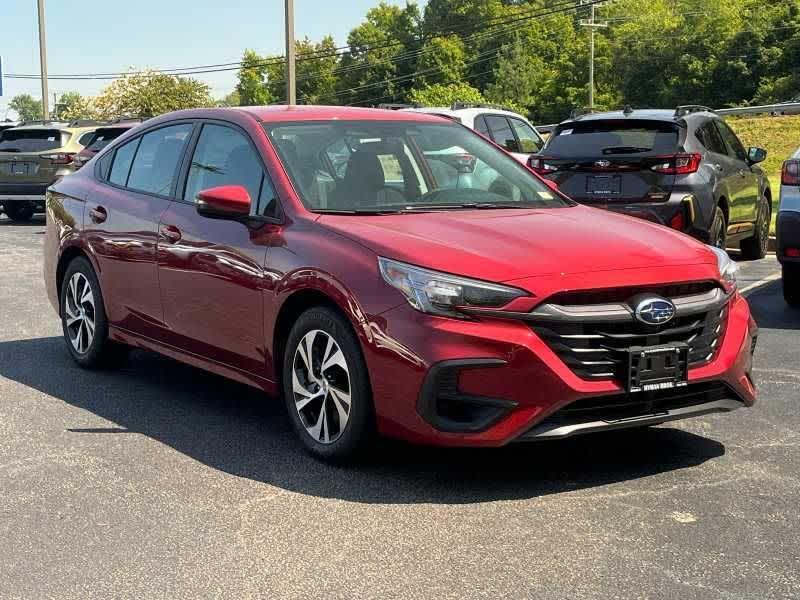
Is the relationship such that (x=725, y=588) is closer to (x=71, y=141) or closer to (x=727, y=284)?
(x=727, y=284)

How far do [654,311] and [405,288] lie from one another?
1.02 m

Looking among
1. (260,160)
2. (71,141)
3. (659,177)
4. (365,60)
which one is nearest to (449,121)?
(260,160)

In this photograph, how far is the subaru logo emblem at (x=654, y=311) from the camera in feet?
15.8

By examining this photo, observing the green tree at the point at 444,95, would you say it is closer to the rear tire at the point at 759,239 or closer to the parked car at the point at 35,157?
the parked car at the point at 35,157

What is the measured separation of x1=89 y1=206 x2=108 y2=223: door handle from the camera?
7.16 m

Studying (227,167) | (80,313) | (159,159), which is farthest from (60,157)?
(227,167)

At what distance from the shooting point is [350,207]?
5.67m

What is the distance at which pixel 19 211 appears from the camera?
22.6m

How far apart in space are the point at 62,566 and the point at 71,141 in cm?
1847

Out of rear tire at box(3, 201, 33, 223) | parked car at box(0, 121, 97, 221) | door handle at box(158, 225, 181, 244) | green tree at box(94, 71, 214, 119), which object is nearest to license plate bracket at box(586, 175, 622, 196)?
door handle at box(158, 225, 181, 244)

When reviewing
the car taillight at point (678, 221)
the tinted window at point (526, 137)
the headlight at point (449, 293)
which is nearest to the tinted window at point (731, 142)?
the car taillight at point (678, 221)

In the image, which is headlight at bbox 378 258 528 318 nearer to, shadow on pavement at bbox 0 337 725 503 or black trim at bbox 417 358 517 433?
black trim at bbox 417 358 517 433

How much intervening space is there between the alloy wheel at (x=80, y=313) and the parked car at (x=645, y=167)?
5.10 metres

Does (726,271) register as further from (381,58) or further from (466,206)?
(381,58)
